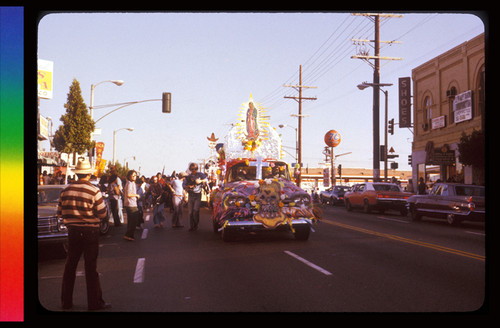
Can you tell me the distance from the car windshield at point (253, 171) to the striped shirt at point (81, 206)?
25.2ft

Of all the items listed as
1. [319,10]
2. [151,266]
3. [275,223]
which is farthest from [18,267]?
[275,223]

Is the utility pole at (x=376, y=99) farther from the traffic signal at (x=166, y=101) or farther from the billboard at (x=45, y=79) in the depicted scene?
the billboard at (x=45, y=79)

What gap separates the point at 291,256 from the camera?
1075cm

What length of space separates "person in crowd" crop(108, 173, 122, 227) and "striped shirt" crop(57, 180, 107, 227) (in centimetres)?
849

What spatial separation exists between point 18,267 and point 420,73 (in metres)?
37.1

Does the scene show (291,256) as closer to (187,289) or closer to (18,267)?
(187,289)

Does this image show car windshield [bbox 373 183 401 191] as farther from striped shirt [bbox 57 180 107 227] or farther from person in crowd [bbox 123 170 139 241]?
striped shirt [bbox 57 180 107 227]

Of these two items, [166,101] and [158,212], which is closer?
[158,212]

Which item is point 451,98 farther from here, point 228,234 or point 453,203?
point 228,234

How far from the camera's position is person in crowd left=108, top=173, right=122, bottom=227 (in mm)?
15360

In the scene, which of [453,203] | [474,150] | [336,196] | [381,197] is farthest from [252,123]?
[336,196]

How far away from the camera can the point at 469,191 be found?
60.9ft

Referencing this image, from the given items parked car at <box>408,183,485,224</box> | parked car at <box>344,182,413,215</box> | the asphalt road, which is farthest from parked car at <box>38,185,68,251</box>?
parked car at <box>344,182,413,215</box>

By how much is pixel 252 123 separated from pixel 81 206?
9388 millimetres
